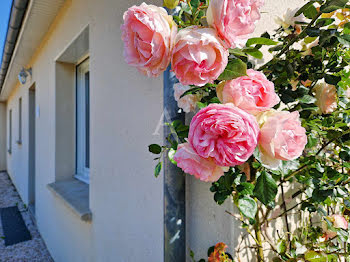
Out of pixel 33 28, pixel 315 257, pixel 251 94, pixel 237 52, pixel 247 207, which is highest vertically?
pixel 33 28

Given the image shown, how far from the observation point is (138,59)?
532 millimetres

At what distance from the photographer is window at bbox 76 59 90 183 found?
3.18 m

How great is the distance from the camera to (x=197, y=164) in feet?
1.79

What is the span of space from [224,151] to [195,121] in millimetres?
95

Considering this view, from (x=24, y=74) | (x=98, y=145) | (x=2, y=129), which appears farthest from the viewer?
(x=2, y=129)

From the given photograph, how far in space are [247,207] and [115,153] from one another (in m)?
1.20

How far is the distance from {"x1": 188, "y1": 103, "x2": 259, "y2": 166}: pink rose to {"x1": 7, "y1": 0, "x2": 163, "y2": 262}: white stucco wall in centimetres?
71

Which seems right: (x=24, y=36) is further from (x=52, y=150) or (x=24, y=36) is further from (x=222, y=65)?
(x=222, y=65)

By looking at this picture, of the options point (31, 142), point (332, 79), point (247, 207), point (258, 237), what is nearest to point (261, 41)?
point (332, 79)

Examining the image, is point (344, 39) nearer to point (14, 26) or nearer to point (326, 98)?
point (326, 98)

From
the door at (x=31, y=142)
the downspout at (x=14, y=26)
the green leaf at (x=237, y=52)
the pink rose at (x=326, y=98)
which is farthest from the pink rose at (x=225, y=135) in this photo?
the door at (x=31, y=142)

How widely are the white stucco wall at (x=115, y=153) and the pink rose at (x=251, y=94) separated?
0.66m

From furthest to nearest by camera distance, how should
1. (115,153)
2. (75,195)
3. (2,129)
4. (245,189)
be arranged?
(2,129) < (75,195) < (115,153) < (245,189)

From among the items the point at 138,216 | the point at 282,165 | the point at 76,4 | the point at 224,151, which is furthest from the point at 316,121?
the point at 76,4
